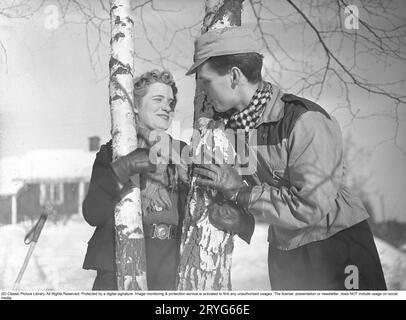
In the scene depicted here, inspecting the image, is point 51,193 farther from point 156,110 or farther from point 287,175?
point 287,175

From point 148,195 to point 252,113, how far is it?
0.94 meters

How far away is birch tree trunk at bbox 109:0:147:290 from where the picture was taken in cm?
465

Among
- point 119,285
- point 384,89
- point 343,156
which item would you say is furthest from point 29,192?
point 384,89

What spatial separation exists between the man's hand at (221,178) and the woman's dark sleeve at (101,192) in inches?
24.8

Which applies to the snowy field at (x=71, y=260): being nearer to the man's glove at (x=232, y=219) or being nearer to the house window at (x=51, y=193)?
the man's glove at (x=232, y=219)

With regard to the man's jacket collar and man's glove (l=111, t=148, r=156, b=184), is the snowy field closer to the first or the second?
man's glove (l=111, t=148, r=156, b=184)

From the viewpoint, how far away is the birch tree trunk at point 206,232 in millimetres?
4520

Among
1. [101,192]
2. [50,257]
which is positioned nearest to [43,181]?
[101,192]

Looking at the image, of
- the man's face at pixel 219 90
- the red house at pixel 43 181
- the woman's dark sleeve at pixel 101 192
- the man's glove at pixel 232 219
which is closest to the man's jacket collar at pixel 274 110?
the man's face at pixel 219 90

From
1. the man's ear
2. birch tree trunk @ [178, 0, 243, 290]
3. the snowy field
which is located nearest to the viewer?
birch tree trunk @ [178, 0, 243, 290]

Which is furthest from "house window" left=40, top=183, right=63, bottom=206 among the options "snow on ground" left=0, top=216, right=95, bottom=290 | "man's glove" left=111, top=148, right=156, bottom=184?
"man's glove" left=111, top=148, right=156, bottom=184

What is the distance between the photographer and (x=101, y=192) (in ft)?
15.6

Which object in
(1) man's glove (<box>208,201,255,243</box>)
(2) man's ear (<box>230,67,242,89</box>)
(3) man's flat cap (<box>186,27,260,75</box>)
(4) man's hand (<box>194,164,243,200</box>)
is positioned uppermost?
(3) man's flat cap (<box>186,27,260,75</box>)

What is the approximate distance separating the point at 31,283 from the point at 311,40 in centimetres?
274
